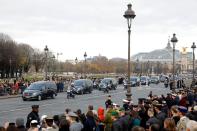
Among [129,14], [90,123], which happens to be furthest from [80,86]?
[90,123]

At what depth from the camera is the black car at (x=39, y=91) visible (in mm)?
41062

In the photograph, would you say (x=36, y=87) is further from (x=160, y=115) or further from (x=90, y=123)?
(x=160, y=115)

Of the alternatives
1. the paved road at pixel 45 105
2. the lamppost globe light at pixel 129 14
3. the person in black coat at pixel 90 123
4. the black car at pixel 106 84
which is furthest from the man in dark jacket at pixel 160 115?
the black car at pixel 106 84

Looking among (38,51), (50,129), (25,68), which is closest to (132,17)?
(50,129)

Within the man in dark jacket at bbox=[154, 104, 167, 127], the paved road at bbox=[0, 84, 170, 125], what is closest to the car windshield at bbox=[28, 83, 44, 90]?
the paved road at bbox=[0, 84, 170, 125]

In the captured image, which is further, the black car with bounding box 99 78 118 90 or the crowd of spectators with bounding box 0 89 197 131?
the black car with bounding box 99 78 118 90

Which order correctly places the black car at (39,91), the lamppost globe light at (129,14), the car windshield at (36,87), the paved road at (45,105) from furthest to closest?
1. the car windshield at (36,87)
2. the black car at (39,91)
3. the paved road at (45,105)
4. the lamppost globe light at (129,14)

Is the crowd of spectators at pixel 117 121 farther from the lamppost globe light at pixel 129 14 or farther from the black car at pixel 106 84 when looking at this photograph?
the black car at pixel 106 84

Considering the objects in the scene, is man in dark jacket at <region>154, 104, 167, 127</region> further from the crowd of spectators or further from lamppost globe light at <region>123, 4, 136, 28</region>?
lamppost globe light at <region>123, 4, 136, 28</region>

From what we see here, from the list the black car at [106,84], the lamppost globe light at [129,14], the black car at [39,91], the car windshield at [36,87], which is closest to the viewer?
the lamppost globe light at [129,14]

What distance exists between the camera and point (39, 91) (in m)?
41.8

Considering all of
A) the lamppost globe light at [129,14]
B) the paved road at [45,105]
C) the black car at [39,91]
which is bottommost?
the paved road at [45,105]

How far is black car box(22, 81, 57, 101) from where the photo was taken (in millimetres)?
41062

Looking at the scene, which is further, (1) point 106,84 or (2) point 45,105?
(1) point 106,84
